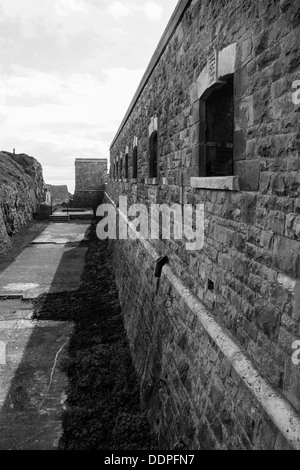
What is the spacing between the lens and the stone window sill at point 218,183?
12.0 ft

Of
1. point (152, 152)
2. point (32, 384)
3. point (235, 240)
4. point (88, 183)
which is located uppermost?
point (88, 183)

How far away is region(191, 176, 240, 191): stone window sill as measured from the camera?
12.0 ft

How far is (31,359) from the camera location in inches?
304

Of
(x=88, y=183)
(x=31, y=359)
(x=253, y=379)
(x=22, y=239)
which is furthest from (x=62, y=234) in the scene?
(x=253, y=379)

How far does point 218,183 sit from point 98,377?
4.49 meters

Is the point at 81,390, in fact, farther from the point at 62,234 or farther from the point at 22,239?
the point at 62,234

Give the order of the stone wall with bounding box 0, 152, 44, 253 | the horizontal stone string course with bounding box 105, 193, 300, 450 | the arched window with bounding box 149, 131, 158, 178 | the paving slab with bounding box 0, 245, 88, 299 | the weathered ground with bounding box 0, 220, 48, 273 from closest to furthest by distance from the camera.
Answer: the horizontal stone string course with bounding box 105, 193, 300, 450 < the arched window with bounding box 149, 131, 158, 178 < the paving slab with bounding box 0, 245, 88, 299 < the weathered ground with bounding box 0, 220, 48, 273 < the stone wall with bounding box 0, 152, 44, 253

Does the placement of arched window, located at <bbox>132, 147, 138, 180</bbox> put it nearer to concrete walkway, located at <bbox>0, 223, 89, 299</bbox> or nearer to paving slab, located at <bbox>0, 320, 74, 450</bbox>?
concrete walkway, located at <bbox>0, 223, 89, 299</bbox>

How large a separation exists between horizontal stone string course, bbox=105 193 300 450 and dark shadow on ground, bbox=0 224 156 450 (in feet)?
6.96

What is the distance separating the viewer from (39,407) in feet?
20.4

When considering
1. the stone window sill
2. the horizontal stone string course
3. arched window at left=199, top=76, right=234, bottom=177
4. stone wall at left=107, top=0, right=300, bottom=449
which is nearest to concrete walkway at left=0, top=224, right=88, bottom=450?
stone wall at left=107, top=0, right=300, bottom=449

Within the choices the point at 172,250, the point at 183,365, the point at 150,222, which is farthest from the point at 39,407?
the point at 150,222

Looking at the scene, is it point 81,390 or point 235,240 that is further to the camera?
point 81,390

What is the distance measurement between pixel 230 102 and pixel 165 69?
6.77 feet
